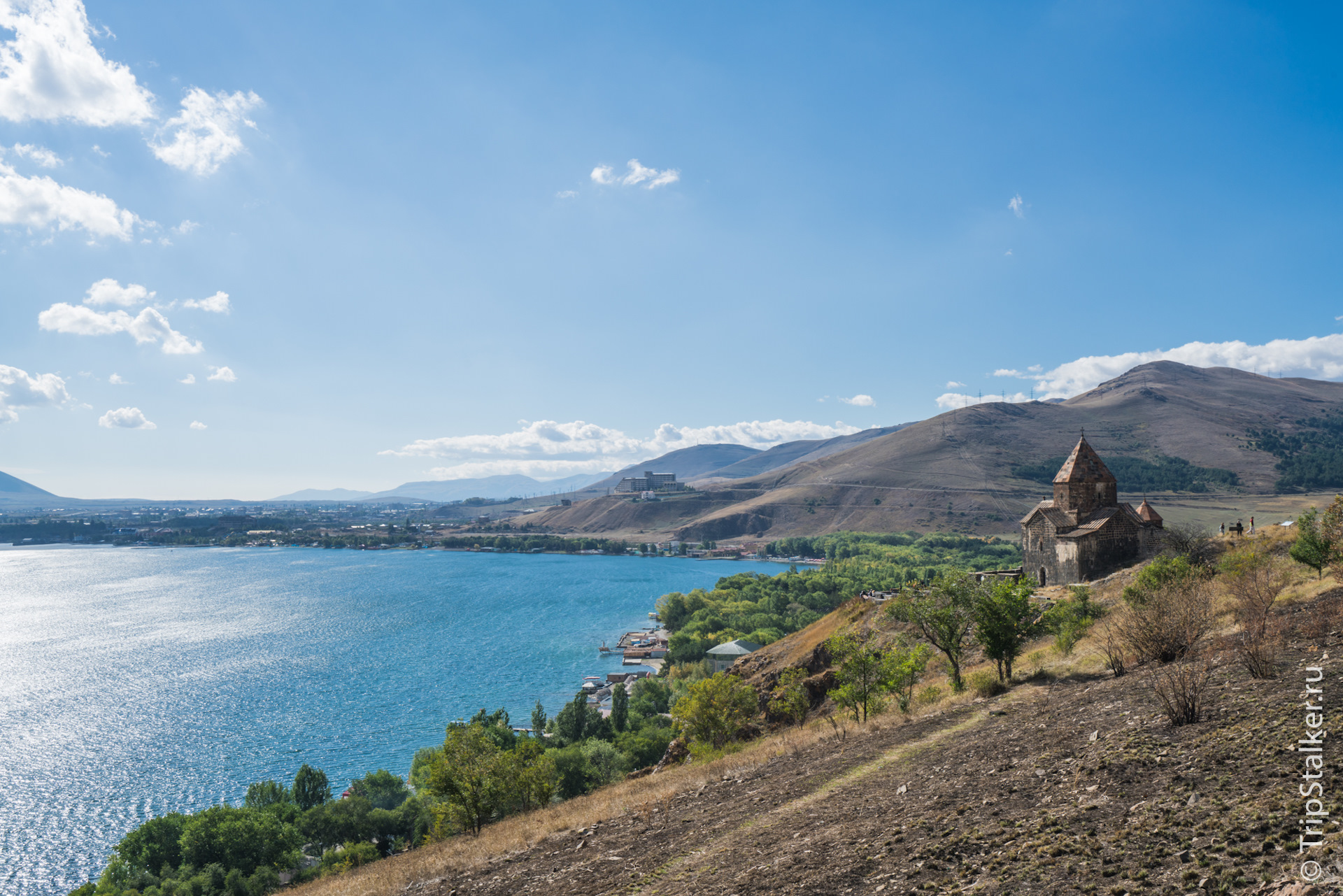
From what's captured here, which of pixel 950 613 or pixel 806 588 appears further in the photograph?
pixel 806 588

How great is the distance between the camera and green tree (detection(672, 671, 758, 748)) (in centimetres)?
2717

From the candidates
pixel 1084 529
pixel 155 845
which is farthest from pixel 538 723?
pixel 1084 529

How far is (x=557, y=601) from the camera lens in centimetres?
11150

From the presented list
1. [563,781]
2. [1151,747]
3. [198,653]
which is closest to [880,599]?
[563,781]

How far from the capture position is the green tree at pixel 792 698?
82.7 ft

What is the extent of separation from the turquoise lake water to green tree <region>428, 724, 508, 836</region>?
92.0 feet

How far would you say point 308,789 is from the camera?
3775cm

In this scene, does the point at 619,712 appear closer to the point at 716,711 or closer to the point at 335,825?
the point at 335,825

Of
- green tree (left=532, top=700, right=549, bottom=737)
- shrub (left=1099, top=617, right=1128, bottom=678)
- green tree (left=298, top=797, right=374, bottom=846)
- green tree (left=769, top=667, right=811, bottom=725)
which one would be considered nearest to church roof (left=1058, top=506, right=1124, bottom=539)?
green tree (left=769, top=667, right=811, bottom=725)

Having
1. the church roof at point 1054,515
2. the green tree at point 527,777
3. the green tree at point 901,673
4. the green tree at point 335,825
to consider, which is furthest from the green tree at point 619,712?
the church roof at point 1054,515

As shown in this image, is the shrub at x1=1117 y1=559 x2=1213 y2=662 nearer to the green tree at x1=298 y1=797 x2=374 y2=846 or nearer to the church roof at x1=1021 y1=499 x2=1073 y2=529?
the church roof at x1=1021 y1=499 x2=1073 y2=529

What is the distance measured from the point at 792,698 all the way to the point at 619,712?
23659 millimetres

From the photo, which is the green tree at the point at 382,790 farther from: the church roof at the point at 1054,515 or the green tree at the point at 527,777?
the church roof at the point at 1054,515

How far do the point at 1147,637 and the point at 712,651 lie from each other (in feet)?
152
